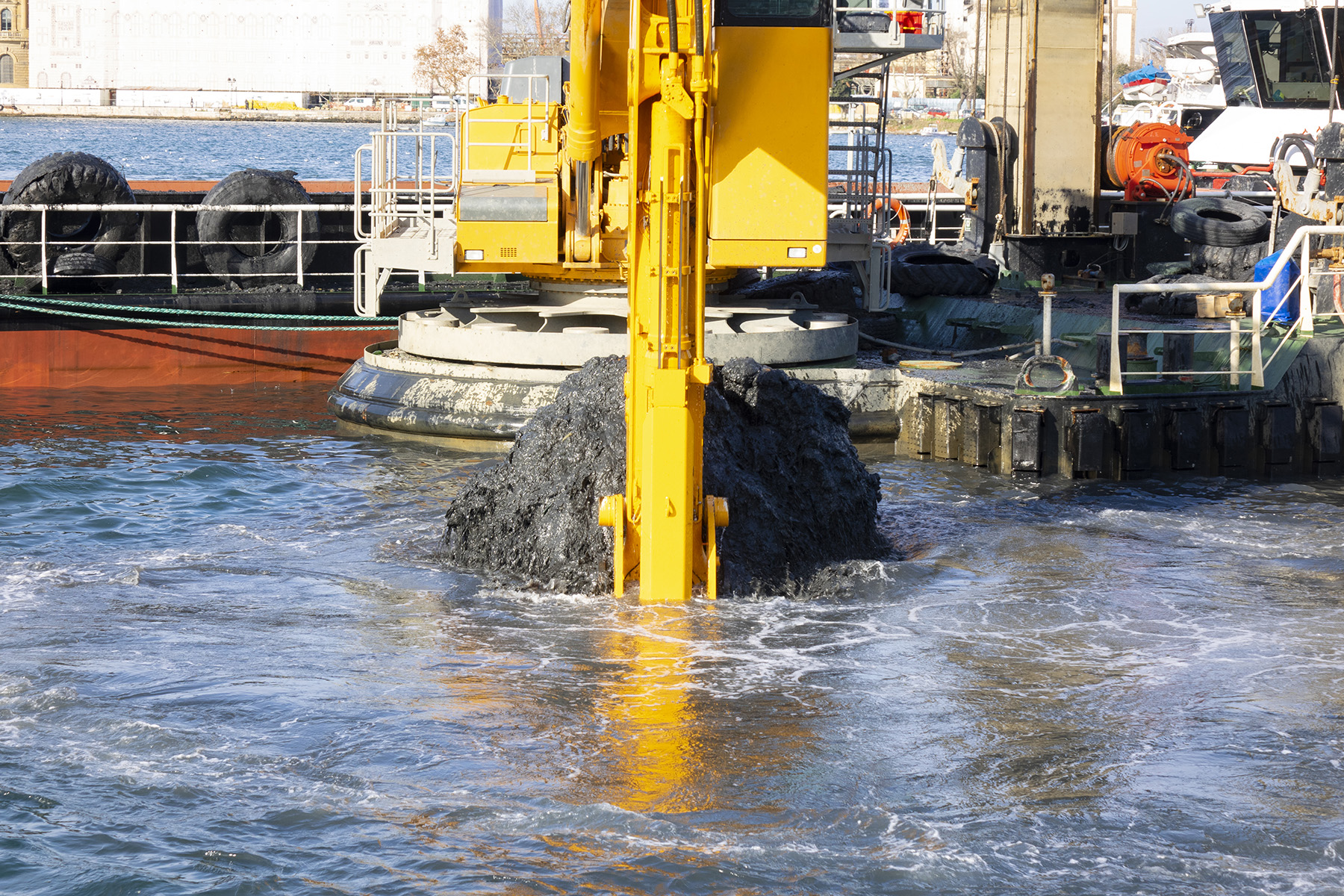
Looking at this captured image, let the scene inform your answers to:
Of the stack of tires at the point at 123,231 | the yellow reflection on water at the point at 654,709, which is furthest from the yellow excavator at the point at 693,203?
the stack of tires at the point at 123,231

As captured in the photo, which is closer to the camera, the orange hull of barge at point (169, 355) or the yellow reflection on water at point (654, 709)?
the yellow reflection on water at point (654, 709)

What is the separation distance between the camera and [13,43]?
16075 centimetres

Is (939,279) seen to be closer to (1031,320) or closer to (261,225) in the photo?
(1031,320)

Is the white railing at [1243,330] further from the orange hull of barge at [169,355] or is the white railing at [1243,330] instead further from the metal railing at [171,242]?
the orange hull of barge at [169,355]

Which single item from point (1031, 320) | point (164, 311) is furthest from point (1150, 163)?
point (164, 311)

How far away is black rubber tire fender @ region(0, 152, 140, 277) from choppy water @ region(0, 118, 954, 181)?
1850 cm

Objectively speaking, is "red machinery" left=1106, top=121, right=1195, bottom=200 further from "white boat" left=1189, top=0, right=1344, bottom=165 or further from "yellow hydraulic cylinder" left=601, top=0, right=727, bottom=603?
"yellow hydraulic cylinder" left=601, top=0, right=727, bottom=603

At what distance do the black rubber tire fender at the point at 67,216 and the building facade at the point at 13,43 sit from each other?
159 metres

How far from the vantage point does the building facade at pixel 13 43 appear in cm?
16075

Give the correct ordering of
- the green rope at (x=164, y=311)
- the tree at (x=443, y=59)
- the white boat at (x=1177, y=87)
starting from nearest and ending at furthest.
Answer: the green rope at (x=164, y=311) < the white boat at (x=1177, y=87) < the tree at (x=443, y=59)

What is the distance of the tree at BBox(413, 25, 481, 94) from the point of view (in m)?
138

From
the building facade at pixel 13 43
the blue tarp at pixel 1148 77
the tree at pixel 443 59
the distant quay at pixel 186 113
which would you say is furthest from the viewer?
the building facade at pixel 13 43

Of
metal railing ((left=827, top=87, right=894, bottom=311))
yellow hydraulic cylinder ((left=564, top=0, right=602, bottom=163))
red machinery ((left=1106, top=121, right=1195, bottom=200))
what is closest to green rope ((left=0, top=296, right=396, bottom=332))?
metal railing ((left=827, top=87, right=894, bottom=311))

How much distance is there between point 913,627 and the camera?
7.92 meters
